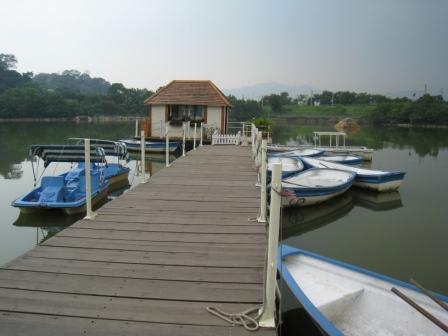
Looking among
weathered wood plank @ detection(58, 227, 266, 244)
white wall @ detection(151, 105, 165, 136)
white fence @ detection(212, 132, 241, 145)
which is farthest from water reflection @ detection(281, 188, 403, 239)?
white wall @ detection(151, 105, 165, 136)

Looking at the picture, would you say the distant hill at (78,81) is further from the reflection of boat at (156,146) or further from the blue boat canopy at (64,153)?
the blue boat canopy at (64,153)

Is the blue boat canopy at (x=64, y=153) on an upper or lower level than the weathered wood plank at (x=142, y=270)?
upper

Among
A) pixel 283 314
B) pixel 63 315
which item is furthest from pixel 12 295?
pixel 283 314

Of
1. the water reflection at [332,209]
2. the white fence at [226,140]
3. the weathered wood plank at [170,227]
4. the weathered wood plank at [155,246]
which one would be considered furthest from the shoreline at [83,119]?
the weathered wood plank at [155,246]

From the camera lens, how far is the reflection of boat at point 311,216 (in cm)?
912

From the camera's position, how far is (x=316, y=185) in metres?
10.9

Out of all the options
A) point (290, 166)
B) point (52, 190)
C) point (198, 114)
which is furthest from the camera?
point (198, 114)

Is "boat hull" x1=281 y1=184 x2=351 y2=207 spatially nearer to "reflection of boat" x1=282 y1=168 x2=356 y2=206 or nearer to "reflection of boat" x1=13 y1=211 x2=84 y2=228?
"reflection of boat" x1=282 y1=168 x2=356 y2=206

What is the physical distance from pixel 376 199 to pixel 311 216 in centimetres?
352

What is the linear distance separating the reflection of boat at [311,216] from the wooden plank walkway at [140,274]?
3313 mm

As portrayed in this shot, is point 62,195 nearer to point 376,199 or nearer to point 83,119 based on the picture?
point 376,199

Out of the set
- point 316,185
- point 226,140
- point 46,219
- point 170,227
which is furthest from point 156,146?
point 170,227

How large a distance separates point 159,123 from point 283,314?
1850 cm

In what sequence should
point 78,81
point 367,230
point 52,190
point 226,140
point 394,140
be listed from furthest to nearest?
point 78,81 < point 394,140 < point 226,140 < point 367,230 < point 52,190
